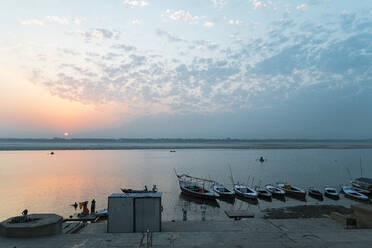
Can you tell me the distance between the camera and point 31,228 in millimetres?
11680

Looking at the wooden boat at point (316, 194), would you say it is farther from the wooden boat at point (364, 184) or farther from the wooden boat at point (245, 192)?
the wooden boat at point (364, 184)

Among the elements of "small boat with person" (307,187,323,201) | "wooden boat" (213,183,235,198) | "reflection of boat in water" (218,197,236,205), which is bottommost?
"reflection of boat in water" (218,197,236,205)

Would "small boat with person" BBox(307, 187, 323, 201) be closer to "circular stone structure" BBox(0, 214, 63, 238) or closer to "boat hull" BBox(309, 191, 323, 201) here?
"boat hull" BBox(309, 191, 323, 201)

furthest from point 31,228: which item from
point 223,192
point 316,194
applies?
point 316,194

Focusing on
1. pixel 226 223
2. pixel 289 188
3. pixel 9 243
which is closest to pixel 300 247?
pixel 226 223

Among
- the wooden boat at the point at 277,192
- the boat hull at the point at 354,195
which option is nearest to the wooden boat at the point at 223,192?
the wooden boat at the point at 277,192

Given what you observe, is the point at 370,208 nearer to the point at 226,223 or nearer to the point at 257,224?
the point at 257,224

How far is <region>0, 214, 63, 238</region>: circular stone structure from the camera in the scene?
1158cm

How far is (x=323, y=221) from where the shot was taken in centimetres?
1570

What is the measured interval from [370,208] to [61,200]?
32.4 meters

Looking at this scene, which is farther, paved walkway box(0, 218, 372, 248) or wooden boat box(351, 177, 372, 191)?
wooden boat box(351, 177, 372, 191)

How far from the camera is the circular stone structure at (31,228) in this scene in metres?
11.6

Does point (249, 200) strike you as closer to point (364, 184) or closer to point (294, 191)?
point (294, 191)

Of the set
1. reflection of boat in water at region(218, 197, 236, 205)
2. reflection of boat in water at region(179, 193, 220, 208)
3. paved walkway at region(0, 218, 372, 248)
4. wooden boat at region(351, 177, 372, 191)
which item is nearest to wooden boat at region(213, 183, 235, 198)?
reflection of boat in water at region(218, 197, 236, 205)
